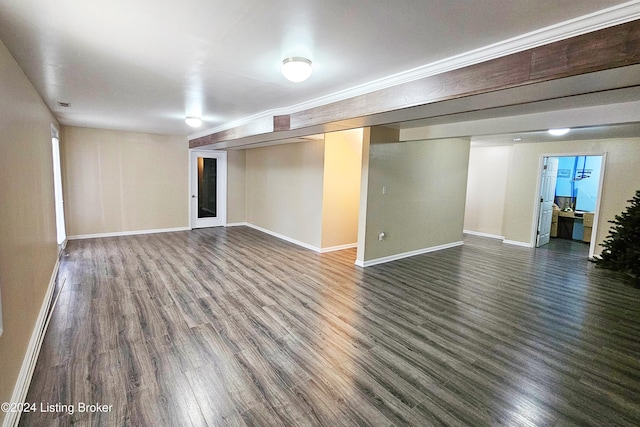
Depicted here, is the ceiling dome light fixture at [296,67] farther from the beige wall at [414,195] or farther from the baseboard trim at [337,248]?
the baseboard trim at [337,248]

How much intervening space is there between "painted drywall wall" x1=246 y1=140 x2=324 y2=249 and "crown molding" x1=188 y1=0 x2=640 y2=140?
9.92ft

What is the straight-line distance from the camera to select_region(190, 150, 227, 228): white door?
791 centimetres

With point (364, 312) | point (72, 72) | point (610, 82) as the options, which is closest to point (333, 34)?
point (610, 82)

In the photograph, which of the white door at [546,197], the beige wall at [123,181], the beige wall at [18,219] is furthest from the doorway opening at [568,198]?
the beige wall at [123,181]

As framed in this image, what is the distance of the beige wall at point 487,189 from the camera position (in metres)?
7.98

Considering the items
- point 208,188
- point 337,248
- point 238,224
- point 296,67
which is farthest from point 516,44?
point 238,224

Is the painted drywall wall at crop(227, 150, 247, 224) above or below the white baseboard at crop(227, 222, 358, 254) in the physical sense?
above

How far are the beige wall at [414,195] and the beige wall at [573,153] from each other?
151cm

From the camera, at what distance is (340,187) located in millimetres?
6129

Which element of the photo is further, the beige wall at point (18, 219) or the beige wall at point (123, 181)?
the beige wall at point (123, 181)

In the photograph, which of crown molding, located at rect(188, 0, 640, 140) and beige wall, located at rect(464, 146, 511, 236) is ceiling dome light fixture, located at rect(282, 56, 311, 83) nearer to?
crown molding, located at rect(188, 0, 640, 140)

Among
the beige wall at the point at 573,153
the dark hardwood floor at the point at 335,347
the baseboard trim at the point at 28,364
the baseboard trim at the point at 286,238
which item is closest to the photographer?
the baseboard trim at the point at 28,364

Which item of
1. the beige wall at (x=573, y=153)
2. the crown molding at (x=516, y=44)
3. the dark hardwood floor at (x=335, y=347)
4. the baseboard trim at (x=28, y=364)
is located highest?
the crown molding at (x=516, y=44)

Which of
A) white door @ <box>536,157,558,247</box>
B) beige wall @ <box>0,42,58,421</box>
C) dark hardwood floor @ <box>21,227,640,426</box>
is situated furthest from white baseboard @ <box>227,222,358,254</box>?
white door @ <box>536,157,558,247</box>
